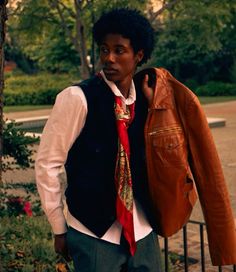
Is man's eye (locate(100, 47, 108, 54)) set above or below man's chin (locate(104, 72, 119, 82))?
above

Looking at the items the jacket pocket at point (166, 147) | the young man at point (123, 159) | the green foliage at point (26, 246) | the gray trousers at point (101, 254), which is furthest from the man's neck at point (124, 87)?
the green foliage at point (26, 246)

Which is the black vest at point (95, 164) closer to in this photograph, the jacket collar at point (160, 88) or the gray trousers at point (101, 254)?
the gray trousers at point (101, 254)

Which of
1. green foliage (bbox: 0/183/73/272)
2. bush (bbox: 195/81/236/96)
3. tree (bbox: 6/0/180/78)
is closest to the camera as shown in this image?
green foliage (bbox: 0/183/73/272)

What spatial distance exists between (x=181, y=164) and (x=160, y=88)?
0.33 meters

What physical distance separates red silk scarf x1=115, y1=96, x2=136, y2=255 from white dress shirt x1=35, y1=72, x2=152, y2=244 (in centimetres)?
5

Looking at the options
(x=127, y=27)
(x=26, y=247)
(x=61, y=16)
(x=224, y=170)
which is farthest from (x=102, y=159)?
(x=61, y=16)

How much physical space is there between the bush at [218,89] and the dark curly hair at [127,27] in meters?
28.7

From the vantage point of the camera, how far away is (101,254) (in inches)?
84.2

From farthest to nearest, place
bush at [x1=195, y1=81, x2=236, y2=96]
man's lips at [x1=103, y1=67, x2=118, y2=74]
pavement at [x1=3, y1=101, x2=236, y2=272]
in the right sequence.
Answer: bush at [x1=195, y1=81, x2=236, y2=96]
pavement at [x1=3, y1=101, x2=236, y2=272]
man's lips at [x1=103, y1=67, x2=118, y2=74]

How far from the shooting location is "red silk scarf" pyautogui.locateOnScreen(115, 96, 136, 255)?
2.12 m

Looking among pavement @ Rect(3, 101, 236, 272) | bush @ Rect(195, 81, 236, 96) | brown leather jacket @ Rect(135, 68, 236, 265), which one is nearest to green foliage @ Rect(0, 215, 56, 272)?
pavement @ Rect(3, 101, 236, 272)

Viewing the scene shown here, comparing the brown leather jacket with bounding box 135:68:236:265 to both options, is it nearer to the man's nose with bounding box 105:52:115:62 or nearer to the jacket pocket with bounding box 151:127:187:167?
the jacket pocket with bounding box 151:127:187:167

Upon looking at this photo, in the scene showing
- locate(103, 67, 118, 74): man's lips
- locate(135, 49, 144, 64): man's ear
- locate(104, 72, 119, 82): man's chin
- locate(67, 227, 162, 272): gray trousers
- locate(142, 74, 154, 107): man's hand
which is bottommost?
locate(67, 227, 162, 272): gray trousers

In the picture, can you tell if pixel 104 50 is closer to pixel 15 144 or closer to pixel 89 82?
pixel 89 82
